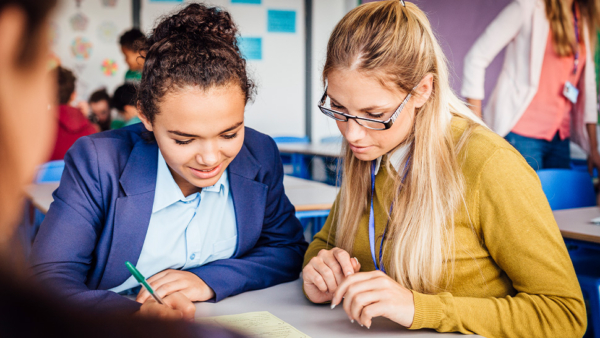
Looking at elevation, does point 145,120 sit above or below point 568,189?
above

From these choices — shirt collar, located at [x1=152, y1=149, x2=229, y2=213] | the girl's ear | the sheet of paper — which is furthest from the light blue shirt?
the sheet of paper

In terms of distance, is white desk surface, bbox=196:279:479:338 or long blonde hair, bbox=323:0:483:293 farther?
long blonde hair, bbox=323:0:483:293

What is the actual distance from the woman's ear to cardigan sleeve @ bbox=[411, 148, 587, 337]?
0.74ft

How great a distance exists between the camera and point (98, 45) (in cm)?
545

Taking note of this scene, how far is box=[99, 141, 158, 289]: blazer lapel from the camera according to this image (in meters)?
1.12

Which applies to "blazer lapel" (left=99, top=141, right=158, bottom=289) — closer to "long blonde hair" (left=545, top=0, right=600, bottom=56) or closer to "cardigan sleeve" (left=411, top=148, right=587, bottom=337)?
"cardigan sleeve" (left=411, top=148, right=587, bottom=337)

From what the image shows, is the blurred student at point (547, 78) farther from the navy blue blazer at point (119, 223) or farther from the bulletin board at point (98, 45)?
the bulletin board at point (98, 45)

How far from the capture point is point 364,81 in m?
1.06

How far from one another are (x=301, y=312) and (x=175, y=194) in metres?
0.43

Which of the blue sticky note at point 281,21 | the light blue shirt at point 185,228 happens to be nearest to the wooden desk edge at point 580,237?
the light blue shirt at point 185,228

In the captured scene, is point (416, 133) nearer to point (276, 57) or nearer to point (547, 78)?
point (547, 78)

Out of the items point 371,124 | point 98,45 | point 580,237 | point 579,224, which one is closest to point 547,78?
point 579,224

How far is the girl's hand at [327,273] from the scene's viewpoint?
1047 millimetres

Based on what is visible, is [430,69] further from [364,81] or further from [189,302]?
[189,302]
